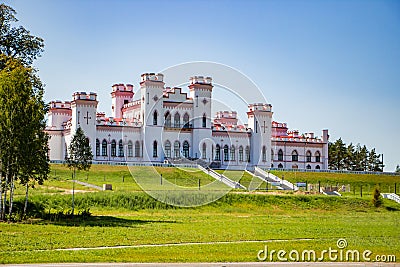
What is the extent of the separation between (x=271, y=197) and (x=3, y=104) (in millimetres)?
21008

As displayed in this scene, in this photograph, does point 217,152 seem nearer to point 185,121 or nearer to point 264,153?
point 185,121

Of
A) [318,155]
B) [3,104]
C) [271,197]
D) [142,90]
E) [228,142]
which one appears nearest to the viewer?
[3,104]

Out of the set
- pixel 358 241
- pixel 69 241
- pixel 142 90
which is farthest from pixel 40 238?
pixel 142 90

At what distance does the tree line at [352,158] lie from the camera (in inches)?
4035

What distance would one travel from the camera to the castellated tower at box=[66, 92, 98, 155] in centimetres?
7300

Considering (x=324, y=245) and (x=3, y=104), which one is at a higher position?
(x=3, y=104)

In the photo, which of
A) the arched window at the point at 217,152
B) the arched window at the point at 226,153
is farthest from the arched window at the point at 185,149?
the arched window at the point at 226,153

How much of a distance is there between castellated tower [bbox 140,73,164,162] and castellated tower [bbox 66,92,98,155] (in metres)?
6.02

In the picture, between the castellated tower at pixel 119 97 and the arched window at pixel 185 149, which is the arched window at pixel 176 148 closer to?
the arched window at pixel 185 149

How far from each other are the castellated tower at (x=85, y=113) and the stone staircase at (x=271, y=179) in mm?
18649

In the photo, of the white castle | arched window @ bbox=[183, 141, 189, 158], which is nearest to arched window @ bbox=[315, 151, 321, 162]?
the white castle

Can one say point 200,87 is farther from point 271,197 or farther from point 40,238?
point 40,238

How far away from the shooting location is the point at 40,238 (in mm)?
22203

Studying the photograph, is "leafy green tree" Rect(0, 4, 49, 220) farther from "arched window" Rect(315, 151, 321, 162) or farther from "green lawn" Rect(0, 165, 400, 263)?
"arched window" Rect(315, 151, 321, 162)
